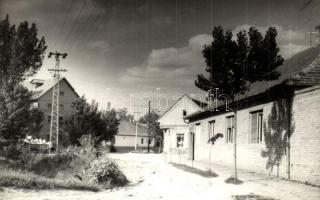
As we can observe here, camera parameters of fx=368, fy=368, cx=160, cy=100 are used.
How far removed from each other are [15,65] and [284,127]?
1992 cm

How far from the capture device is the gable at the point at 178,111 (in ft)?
175

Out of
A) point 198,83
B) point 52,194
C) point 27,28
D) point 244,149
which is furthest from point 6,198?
point 27,28

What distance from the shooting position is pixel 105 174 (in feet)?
56.2

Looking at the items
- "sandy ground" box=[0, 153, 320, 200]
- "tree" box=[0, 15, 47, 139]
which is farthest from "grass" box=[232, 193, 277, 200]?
"tree" box=[0, 15, 47, 139]

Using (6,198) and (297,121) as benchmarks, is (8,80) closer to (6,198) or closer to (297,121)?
(6,198)

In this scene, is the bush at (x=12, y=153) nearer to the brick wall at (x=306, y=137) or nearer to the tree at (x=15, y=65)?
the tree at (x=15, y=65)

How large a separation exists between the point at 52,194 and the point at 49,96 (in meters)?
50.4

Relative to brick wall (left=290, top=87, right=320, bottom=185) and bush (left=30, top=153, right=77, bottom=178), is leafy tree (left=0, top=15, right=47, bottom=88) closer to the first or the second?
bush (left=30, top=153, right=77, bottom=178)

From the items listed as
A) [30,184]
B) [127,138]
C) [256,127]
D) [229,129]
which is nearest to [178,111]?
[127,138]

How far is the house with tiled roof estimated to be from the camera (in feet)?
41.0

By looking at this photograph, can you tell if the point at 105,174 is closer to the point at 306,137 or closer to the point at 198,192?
the point at 198,192

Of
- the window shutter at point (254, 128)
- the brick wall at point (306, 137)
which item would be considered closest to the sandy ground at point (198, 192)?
the brick wall at point (306, 137)

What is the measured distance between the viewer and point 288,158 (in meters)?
14.1

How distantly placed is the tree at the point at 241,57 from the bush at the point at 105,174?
6.75 meters
